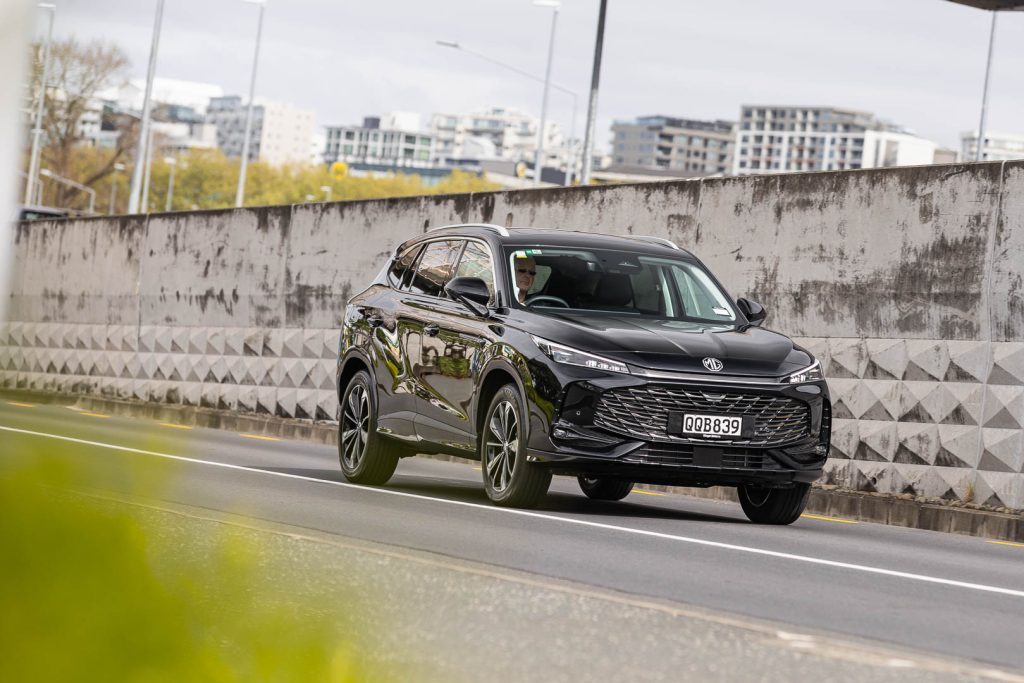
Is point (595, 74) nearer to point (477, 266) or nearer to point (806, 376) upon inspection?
point (477, 266)

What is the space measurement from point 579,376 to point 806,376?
1548 mm

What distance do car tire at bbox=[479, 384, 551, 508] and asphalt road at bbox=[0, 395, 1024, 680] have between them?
16 cm

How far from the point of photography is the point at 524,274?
38.3 feet

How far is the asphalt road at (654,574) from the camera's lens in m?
5.42

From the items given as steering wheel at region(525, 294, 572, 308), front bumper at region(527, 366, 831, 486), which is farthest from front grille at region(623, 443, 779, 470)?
steering wheel at region(525, 294, 572, 308)

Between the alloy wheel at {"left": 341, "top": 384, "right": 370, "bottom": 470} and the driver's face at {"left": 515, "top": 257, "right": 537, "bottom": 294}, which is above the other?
the driver's face at {"left": 515, "top": 257, "right": 537, "bottom": 294}

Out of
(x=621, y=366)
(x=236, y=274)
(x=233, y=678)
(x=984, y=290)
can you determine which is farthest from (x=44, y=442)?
(x=236, y=274)

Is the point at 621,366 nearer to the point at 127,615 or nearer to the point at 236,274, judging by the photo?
the point at 127,615

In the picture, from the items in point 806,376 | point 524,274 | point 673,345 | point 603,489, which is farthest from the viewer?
point 603,489

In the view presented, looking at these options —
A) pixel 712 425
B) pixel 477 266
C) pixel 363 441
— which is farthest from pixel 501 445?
pixel 363 441

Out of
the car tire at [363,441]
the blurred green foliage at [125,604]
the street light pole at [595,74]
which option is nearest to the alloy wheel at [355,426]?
the car tire at [363,441]

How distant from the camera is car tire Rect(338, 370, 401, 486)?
41.9 feet

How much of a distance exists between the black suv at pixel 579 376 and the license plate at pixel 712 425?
10mm

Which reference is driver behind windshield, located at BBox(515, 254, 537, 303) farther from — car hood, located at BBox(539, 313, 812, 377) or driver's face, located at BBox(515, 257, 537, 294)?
car hood, located at BBox(539, 313, 812, 377)
